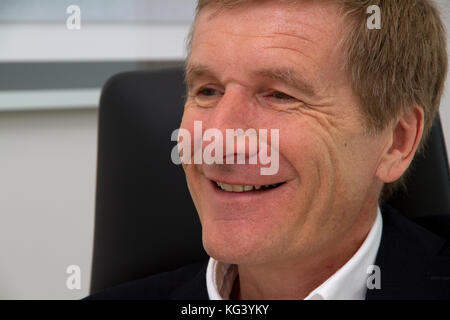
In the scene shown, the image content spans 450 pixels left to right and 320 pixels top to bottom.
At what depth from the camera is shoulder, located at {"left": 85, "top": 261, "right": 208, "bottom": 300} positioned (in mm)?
1069

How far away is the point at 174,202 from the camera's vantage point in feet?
3.75

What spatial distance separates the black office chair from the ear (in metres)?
0.23

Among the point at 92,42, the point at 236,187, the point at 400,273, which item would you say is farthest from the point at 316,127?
the point at 92,42

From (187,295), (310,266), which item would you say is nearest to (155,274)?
(187,295)

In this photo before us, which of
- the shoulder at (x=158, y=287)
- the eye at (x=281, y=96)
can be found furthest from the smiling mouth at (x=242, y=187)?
the shoulder at (x=158, y=287)

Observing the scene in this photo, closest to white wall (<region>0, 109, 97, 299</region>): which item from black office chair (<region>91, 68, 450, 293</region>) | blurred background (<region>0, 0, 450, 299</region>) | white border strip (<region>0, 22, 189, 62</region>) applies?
blurred background (<region>0, 0, 450, 299</region>)

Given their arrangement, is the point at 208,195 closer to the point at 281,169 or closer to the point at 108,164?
the point at 281,169

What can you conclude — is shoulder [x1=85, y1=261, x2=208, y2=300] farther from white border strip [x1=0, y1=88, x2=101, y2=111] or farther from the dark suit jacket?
white border strip [x1=0, y1=88, x2=101, y2=111]

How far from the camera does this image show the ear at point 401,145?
0.88m

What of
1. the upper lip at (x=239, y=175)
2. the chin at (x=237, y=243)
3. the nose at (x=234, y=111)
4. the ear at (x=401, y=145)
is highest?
the nose at (x=234, y=111)

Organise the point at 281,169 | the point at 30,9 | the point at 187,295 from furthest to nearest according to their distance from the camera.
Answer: the point at 30,9 → the point at 187,295 → the point at 281,169

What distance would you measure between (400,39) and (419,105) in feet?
0.37

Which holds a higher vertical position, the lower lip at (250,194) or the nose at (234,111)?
the nose at (234,111)

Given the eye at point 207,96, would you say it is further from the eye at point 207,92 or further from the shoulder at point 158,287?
the shoulder at point 158,287
